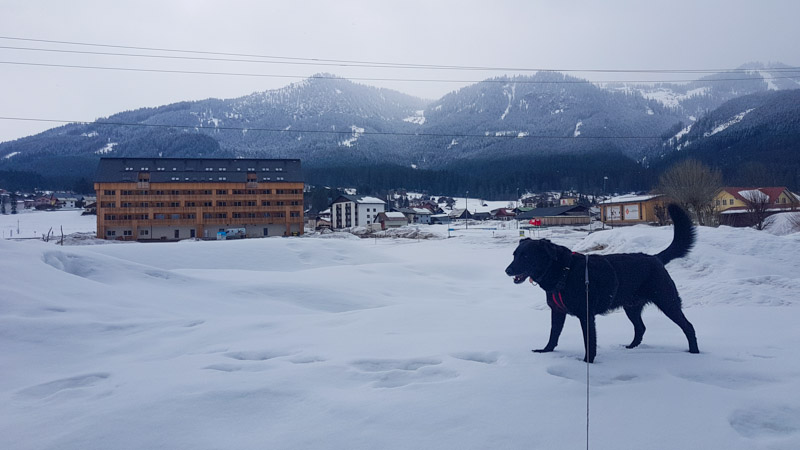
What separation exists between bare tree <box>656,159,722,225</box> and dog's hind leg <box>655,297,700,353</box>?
113 ft

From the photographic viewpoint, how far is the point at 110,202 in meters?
61.5

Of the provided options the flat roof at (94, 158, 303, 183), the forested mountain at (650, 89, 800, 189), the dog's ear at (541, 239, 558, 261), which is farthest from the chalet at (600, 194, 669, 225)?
the dog's ear at (541, 239, 558, 261)

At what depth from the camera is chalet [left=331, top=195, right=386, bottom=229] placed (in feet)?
315

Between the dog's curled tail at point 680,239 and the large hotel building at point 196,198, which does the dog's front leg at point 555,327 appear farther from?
the large hotel building at point 196,198

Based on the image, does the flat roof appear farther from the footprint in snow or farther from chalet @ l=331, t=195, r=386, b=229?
the footprint in snow

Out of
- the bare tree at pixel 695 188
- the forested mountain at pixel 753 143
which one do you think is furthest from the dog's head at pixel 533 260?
the forested mountain at pixel 753 143

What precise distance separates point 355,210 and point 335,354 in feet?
304

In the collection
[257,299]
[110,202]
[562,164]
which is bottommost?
[257,299]

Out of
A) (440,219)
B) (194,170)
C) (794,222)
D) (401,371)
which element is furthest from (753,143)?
(401,371)

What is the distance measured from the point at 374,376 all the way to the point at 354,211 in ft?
307

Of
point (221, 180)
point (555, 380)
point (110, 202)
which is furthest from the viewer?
point (221, 180)

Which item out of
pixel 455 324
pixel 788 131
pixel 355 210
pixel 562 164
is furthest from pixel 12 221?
pixel 788 131

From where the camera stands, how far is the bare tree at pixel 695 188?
34875 mm

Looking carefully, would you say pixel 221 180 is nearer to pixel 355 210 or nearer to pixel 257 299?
pixel 355 210
